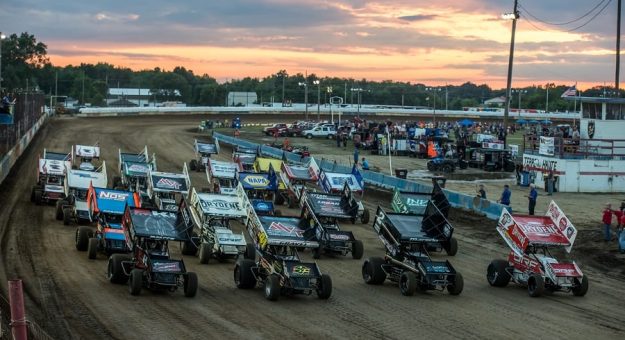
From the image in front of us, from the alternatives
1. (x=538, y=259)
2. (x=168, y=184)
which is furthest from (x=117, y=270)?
(x=168, y=184)

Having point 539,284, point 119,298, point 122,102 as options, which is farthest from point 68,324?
point 122,102

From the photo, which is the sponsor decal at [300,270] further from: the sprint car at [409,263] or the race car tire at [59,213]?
the race car tire at [59,213]

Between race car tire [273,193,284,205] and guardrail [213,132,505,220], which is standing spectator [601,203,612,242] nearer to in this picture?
guardrail [213,132,505,220]

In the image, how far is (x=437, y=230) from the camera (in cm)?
2189

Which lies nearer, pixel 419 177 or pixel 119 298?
pixel 119 298

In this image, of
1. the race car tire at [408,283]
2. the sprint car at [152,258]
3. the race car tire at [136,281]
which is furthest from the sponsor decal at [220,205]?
the race car tire at [408,283]

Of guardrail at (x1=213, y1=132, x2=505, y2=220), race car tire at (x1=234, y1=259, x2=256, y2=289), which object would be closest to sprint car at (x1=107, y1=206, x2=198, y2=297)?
race car tire at (x1=234, y1=259, x2=256, y2=289)

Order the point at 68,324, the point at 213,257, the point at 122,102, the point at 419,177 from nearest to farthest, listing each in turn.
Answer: the point at 68,324
the point at 213,257
the point at 419,177
the point at 122,102

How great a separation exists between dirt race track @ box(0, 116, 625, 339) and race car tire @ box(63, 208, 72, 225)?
1.82 metres

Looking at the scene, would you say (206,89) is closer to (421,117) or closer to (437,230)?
→ (421,117)

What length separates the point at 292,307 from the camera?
61.1 feet

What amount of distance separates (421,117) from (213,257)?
118 m

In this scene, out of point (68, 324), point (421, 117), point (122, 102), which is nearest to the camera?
point (68, 324)

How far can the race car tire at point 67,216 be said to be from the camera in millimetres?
29484
